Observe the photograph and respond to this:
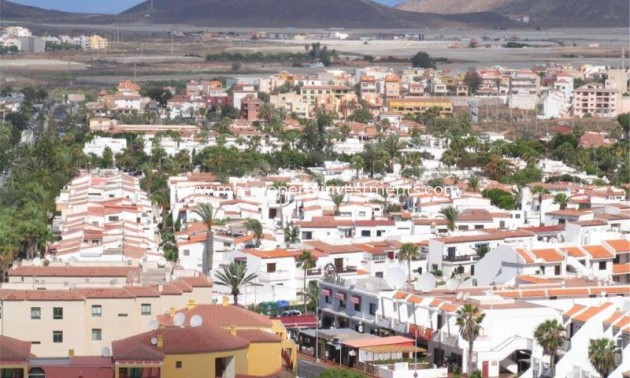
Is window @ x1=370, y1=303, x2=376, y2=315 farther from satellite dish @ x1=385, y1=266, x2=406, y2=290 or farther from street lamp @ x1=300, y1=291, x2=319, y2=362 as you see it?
street lamp @ x1=300, y1=291, x2=319, y2=362

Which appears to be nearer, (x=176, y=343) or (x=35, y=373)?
(x=35, y=373)

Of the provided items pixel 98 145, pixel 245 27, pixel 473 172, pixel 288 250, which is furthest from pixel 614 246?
pixel 245 27

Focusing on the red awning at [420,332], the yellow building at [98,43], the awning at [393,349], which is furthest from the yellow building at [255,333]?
the yellow building at [98,43]

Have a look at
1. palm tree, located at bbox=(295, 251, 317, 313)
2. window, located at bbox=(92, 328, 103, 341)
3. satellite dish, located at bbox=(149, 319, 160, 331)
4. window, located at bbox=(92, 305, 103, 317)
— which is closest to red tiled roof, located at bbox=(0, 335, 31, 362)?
satellite dish, located at bbox=(149, 319, 160, 331)

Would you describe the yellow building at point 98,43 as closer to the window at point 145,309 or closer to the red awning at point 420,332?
the red awning at point 420,332

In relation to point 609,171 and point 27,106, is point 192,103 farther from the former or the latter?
point 609,171

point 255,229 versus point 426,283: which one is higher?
point 426,283

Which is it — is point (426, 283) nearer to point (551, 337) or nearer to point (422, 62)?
point (551, 337)

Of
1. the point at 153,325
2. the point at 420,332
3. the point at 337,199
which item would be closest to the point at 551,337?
the point at 420,332
